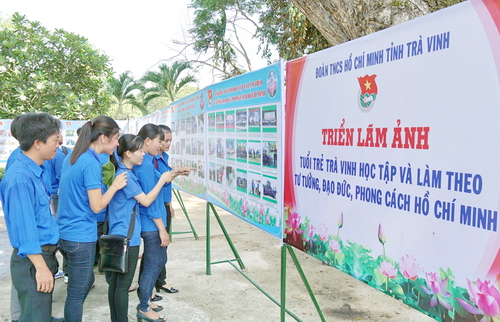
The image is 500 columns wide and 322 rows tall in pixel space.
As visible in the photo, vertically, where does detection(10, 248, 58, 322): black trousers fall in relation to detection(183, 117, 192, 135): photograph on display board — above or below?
below

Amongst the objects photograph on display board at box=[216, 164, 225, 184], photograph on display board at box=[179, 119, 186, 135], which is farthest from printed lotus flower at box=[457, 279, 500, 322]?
photograph on display board at box=[179, 119, 186, 135]

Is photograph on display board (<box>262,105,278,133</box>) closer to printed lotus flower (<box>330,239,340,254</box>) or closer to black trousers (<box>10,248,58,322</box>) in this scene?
printed lotus flower (<box>330,239,340,254</box>)

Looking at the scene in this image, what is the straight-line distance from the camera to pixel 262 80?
2.90 m

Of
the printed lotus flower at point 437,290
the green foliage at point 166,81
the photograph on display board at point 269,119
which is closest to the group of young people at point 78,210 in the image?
the photograph on display board at point 269,119

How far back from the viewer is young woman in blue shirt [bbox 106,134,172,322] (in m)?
2.76

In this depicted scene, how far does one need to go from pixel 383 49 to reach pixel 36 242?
1.85m

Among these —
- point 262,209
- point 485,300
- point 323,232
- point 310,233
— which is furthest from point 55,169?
point 485,300

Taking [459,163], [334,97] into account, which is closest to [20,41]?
[334,97]

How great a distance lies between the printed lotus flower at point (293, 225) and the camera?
8.42 ft

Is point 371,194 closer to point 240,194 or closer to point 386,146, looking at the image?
point 386,146

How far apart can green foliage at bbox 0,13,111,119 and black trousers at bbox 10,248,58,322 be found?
1145 centimetres

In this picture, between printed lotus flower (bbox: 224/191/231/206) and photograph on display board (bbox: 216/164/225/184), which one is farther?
photograph on display board (bbox: 216/164/225/184)

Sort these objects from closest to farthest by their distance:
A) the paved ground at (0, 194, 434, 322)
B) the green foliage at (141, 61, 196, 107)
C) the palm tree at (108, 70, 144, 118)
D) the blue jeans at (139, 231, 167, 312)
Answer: the blue jeans at (139, 231, 167, 312) → the paved ground at (0, 194, 434, 322) → the green foliage at (141, 61, 196, 107) → the palm tree at (108, 70, 144, 118)

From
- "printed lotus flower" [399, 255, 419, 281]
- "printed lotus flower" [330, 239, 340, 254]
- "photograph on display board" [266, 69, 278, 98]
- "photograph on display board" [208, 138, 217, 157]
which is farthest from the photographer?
"photograph on display board" [208, 138, 217, 157]
